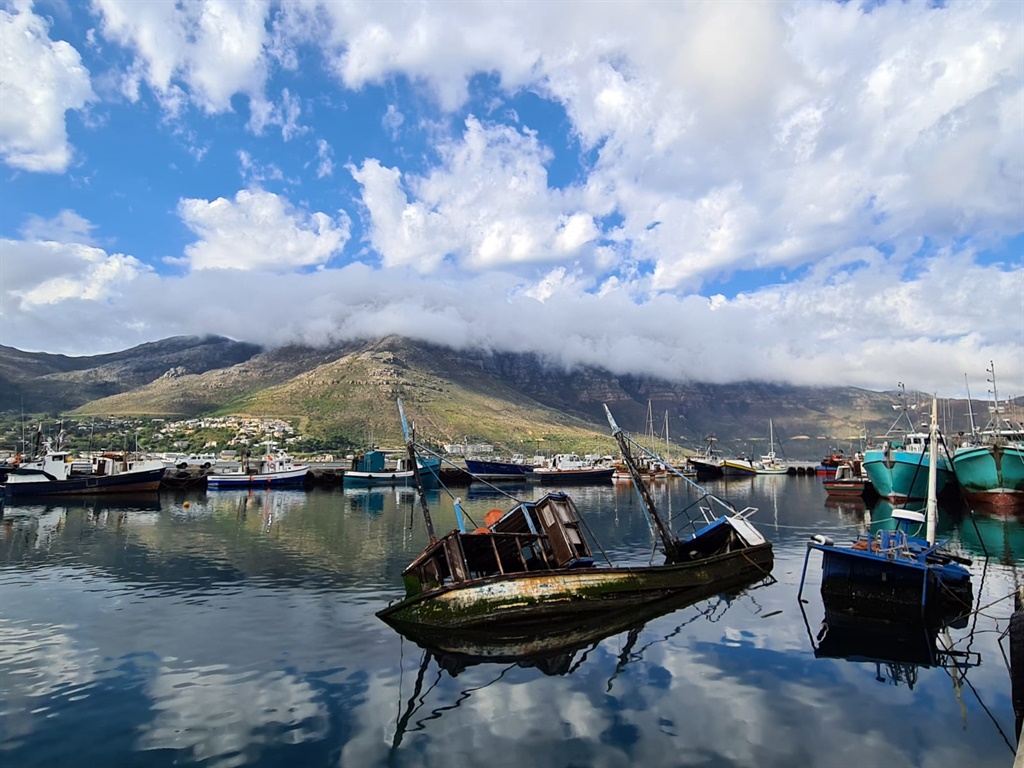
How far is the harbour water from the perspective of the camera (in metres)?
13.8

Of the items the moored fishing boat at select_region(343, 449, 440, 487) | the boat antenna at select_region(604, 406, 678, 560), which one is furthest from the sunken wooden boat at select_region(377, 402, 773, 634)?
the moored fishing boat at select_region(343, 449, 440, 487)

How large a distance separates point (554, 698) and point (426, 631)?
285 inches

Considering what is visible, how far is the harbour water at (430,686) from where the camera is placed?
1380 cm

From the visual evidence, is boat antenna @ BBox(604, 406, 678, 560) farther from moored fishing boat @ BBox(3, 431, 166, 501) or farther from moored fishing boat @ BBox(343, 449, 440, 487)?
moored fishing boat @ BBox(3, 431, 166, 501)

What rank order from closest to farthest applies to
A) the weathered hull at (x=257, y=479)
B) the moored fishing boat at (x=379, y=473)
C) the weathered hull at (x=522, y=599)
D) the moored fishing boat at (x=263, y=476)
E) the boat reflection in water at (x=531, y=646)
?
the boat reflection in water at (x=531, y=646)
the weathered hull at (x=522, y=599)
the weathered hull at (x=257, y=479)
the moored fishing boat at (x=263, y=476)
the moored fishing boat at (x=379, y=473)

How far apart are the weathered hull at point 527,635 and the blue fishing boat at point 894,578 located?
274 inches

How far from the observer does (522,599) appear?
22453mm

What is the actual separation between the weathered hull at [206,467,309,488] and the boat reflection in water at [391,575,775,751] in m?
88.7

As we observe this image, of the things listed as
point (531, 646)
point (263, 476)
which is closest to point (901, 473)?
point (531, 646)

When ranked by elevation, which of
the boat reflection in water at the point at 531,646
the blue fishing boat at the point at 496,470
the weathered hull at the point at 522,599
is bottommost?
the boat reflection in water at the point at 531,646

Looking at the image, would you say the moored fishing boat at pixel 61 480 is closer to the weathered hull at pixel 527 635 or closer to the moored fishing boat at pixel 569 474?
the moored fishing boat at pixel 569 474

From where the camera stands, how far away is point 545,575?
23141 millimetres

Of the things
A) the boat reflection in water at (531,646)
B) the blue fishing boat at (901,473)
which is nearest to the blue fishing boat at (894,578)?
the boat reflection in water at (531,646)

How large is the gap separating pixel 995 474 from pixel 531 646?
63948 millimetres
